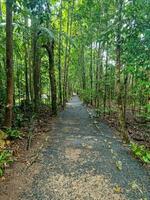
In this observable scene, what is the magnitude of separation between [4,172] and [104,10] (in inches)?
635

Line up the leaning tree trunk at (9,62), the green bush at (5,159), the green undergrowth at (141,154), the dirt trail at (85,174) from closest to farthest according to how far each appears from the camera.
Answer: the dirt trail at (85,174) → the green bush at (5,159) → the green undergrowth at (141,154) → the leaning tree trunk at (9,62)

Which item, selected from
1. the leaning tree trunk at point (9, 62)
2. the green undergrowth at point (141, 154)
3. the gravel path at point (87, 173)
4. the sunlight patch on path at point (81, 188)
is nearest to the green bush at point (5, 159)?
the gravel path at point (87, 173)

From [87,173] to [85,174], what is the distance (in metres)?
0.10

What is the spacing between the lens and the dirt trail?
5945 millimetres

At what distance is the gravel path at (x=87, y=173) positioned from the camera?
235 inches

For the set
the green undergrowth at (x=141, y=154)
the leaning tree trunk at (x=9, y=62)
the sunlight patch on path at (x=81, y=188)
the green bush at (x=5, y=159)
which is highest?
the leaning tree trunk at (x=9, y=62)

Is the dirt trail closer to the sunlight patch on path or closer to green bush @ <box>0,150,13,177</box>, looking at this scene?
the sunlight patch on path

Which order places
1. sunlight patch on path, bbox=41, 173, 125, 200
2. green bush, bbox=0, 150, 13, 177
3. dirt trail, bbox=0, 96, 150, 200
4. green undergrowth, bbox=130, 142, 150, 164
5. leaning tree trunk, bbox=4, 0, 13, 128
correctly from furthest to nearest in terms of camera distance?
leaning tree trunk, bbox=4, 0, 13, 128
green undergrowth, bbox=130, 142, 150, 164
green bush, bbox=0, 150, 13, 177
dirt trail, bbox=0, 96, 150, 200
sunlight patch on path, bbox=41, 173, 125, 200

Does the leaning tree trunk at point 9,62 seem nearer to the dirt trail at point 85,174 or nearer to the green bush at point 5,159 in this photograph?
the dirt trail at point 85,174

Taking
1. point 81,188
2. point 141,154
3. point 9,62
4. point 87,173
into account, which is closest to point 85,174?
point 87,173

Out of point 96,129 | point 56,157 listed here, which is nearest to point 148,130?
point 96,129

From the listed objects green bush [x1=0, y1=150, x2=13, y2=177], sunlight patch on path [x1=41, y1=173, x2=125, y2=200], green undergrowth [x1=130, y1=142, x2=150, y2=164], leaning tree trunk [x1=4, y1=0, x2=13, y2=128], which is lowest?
sunlight patch on path [x1=41, y1=173, x2=125, y2=200]

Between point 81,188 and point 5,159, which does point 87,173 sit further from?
point 5,159

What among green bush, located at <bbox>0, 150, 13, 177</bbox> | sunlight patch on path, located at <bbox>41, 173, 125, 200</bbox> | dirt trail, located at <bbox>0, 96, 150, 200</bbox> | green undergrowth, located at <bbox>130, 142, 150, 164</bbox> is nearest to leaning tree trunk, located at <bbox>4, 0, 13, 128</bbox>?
dirt trail, located at <bbox>0, 96, 150, 200</bbox>
